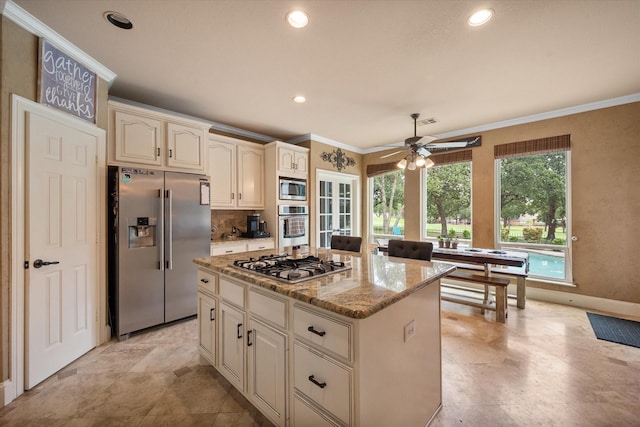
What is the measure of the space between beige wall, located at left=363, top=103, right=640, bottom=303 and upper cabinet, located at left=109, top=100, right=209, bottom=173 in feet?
15.6

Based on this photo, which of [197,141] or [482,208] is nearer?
[197,141]

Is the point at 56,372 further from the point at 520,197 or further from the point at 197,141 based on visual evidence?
the point at 520,197

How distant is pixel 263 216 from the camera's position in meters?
4.54

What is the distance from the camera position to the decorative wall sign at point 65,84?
2.09 metres

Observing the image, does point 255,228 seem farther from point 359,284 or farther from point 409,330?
point 409,330

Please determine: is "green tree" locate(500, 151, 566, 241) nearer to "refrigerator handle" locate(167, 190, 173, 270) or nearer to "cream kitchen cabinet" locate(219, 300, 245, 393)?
"cream kitchen cabinet" locate(219, 300, 245, 393)

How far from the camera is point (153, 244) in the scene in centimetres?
293

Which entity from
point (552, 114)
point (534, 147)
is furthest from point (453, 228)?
point (552, 114)

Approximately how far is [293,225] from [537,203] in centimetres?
373

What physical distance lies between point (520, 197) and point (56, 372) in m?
5.78

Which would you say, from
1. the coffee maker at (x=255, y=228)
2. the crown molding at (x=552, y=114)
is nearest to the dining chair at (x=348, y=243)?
the coffee maker at (x=255, y=228)

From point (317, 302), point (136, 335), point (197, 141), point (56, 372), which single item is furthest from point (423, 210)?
point (56, 372)

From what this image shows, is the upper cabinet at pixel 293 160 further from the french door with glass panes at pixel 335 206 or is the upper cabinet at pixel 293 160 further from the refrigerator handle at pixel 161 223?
the refrigerator handle at pixel 161 223

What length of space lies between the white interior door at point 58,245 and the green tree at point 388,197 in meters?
4.75
